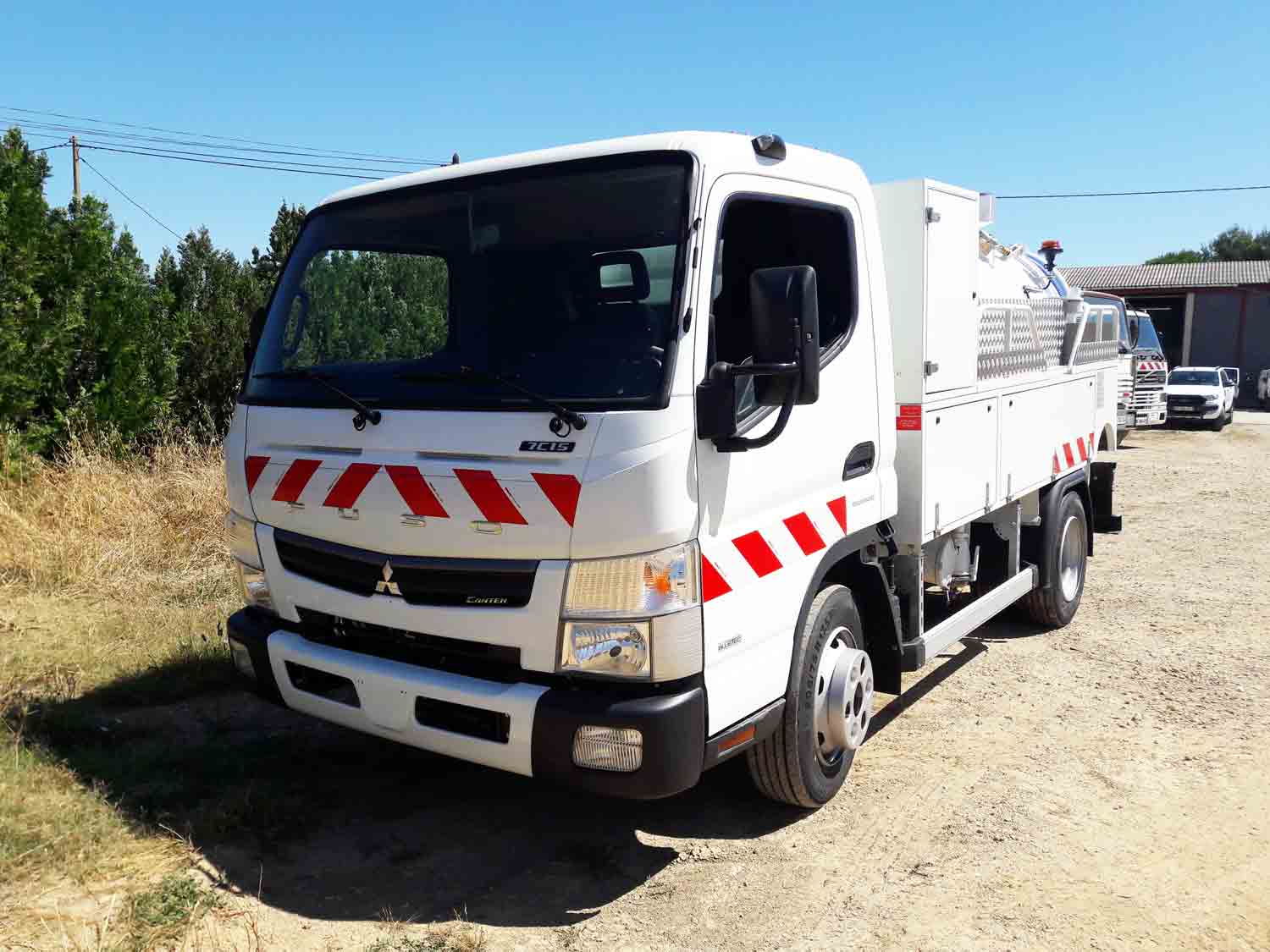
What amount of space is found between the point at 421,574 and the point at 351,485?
41 cm

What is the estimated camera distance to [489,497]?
3150mm

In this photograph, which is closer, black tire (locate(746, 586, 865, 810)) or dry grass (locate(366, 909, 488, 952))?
dry grass (locate(366, 909, 488, 952))

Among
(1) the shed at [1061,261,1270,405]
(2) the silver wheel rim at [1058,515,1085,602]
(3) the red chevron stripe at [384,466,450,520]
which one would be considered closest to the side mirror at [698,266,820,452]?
(3) the red chevron stripe at [384,466,450,520]

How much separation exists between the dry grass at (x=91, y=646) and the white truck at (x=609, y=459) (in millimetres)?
803

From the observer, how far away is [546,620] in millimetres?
3109

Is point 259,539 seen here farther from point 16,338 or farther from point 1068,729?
point 16,338

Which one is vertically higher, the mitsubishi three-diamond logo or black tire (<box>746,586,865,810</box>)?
the mitsubishi three-diamond logo

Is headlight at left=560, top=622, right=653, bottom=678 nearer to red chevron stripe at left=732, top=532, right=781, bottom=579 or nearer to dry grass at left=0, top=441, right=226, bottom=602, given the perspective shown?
red chevron stripe at left=732, top=532, right=781, bottom=579

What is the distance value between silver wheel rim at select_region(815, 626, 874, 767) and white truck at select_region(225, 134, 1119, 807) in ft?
0.05

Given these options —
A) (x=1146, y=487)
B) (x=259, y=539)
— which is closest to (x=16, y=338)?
(x=259, y=539)

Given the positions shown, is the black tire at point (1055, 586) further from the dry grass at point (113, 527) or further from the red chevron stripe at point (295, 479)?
the dry grass at point (113, 527)

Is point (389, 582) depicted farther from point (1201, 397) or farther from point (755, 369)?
point (1201, 397)

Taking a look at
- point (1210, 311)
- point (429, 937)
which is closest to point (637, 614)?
point (429, 937)

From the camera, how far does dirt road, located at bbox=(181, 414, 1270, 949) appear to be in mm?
3266
